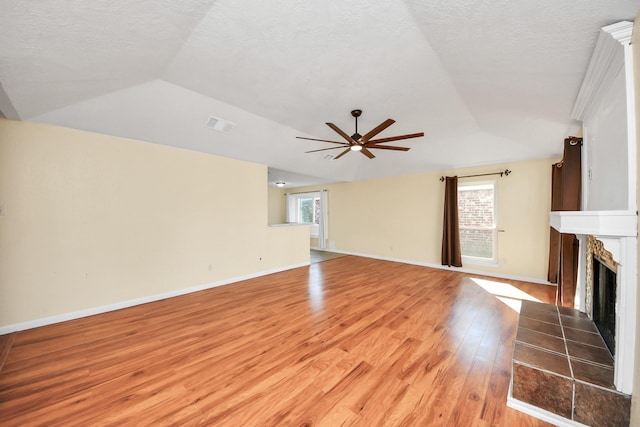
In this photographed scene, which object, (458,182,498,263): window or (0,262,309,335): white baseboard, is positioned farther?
(458,182,498,263): window

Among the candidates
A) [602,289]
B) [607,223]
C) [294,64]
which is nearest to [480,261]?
[602,289]

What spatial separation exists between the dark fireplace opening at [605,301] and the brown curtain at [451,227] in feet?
9.79

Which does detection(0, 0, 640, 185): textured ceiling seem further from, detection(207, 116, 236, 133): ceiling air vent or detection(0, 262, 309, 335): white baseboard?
detection(0, 262, 309, 335): white baseboard

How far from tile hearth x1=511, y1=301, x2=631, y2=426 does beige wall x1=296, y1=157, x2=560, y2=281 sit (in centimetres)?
293

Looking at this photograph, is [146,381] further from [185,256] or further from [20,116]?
[20,116]

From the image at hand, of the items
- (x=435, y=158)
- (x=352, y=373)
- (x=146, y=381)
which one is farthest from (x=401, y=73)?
(x=146, y=381)

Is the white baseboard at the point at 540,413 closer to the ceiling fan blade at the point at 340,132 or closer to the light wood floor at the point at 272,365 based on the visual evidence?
the light wood floor at the point at 272,365

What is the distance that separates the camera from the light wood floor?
152cm

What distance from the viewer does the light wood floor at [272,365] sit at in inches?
59.9

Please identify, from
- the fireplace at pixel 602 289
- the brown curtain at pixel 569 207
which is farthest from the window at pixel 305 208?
the fireplace at pixel 602 289

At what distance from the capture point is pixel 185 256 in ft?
12.8

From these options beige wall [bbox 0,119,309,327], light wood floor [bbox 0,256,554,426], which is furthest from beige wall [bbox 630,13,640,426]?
beige wall [bbox 0,119,309,327]

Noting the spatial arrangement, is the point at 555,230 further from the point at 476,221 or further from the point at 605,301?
the point at 605,301

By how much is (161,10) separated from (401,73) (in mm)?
2076
